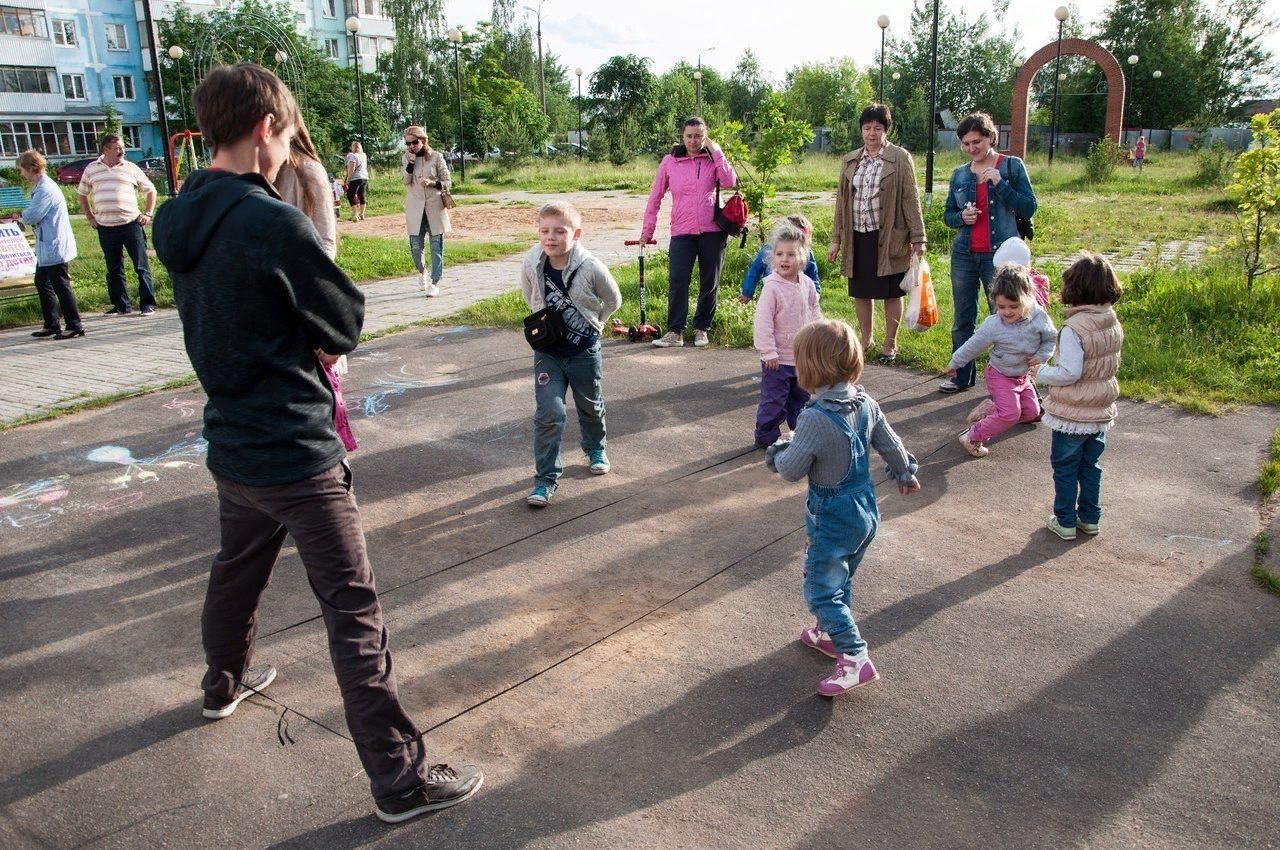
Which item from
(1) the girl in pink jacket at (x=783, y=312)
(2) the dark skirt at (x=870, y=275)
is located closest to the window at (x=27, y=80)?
(2) the dark skirt at (x=870, y=275)

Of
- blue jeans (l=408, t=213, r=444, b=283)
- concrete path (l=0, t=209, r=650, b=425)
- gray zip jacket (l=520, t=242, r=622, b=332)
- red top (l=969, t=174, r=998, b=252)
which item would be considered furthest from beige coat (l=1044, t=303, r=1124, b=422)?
blue jeans (l=408, t=213, r=444, b=283)

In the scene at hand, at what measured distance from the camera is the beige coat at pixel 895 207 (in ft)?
24.7

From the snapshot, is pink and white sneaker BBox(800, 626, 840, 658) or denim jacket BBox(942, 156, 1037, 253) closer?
pink and white sneaker BBox(800, 626, 840, 658)

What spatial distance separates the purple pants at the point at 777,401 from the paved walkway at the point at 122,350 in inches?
199

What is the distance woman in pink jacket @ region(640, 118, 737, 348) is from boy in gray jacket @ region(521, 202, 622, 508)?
316 centimetres

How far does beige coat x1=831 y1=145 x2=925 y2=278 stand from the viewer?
7.54m

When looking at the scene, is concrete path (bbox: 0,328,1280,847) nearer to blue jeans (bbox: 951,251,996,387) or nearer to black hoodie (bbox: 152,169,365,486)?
black hoodie (bbox: 152,169,365,486)

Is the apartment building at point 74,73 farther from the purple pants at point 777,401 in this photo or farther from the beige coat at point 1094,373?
the beige coat at point 1094,373

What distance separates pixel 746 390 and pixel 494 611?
3.81 metres

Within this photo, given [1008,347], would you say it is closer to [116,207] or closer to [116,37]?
[116,207]

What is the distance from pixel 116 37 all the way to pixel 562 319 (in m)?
68.6

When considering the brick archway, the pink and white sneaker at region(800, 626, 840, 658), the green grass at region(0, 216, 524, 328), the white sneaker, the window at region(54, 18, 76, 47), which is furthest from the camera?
the window at region(54, 18, 76, 47)

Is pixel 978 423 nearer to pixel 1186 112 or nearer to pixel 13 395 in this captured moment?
pixel 13 395

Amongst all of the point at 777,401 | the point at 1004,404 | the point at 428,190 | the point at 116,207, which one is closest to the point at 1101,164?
the point at 428,190
